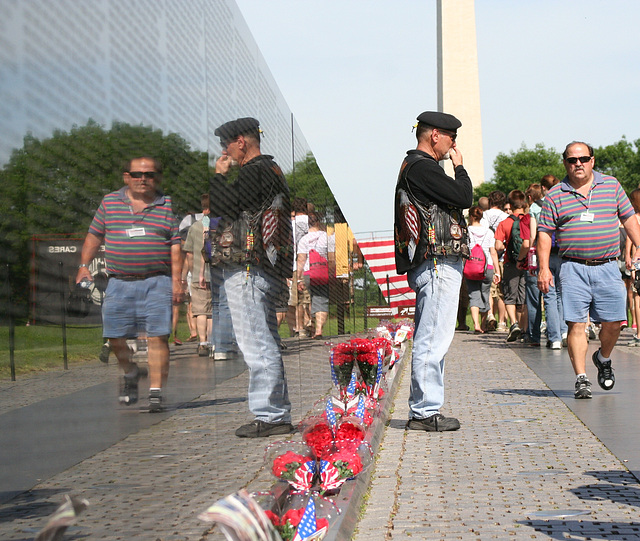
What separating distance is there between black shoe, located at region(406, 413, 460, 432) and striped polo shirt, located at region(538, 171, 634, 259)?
2154 millimetres

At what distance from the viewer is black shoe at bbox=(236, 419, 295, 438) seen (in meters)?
3.55

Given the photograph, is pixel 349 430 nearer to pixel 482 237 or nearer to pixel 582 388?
pixel 582 388

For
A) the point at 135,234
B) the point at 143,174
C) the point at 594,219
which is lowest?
the point at 135,234

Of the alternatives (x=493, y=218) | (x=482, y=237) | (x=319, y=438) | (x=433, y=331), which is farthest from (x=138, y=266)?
(x=493, y=218)

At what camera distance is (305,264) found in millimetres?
5945

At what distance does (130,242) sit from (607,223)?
6436 mm

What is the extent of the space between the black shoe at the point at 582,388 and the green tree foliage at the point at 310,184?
2.40 m

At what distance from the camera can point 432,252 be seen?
21.0 feet

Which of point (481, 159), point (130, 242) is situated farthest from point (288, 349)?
point (481, 159)

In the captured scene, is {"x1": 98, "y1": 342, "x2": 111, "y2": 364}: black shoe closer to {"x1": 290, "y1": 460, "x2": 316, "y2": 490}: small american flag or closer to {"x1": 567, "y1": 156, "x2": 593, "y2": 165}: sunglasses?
{"x1": 290, "y1": 460, "x2": 316, "y2": 490}: small american flag

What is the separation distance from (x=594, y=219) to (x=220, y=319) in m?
5.21

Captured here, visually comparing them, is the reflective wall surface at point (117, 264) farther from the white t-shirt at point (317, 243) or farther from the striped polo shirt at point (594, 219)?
the striped polo shirt at point (594, 219)

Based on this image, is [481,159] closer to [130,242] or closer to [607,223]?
[607,223]

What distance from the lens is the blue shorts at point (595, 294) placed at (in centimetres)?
774
